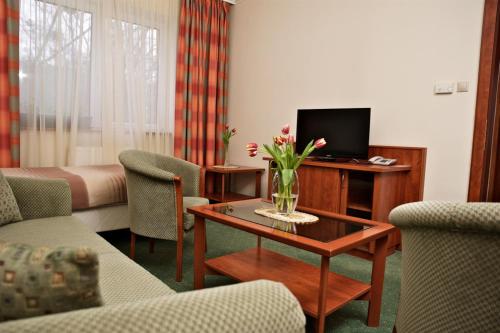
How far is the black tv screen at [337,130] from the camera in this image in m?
3.07

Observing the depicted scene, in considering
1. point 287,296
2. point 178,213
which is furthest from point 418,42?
point 287,296

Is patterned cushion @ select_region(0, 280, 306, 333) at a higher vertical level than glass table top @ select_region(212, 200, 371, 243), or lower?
higher

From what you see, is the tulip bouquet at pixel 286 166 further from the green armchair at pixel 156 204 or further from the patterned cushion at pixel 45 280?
the patterned cushion at pixel 45 280

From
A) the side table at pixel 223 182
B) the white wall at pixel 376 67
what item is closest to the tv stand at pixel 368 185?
the white wall at pixel 376 67

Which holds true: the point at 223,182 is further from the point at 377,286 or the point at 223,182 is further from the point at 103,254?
the point at 103,254

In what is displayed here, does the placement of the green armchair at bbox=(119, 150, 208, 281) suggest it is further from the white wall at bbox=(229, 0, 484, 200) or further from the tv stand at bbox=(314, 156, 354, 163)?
the white wall at bbox=(229, 0, 484, 200)

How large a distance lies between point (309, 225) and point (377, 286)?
1.45 feet

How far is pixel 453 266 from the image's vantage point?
1.05m

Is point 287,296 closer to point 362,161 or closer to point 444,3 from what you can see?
point 362,161

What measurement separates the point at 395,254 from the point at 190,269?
1.62m

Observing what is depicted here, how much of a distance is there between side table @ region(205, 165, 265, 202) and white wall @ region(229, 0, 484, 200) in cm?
22

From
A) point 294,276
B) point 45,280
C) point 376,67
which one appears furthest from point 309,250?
point 376,67

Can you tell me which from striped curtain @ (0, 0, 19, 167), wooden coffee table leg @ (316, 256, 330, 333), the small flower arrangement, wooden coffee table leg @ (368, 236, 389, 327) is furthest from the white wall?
striped curtain @ (0, 0, 19, 167)

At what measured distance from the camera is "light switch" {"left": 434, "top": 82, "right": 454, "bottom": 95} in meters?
2.78
